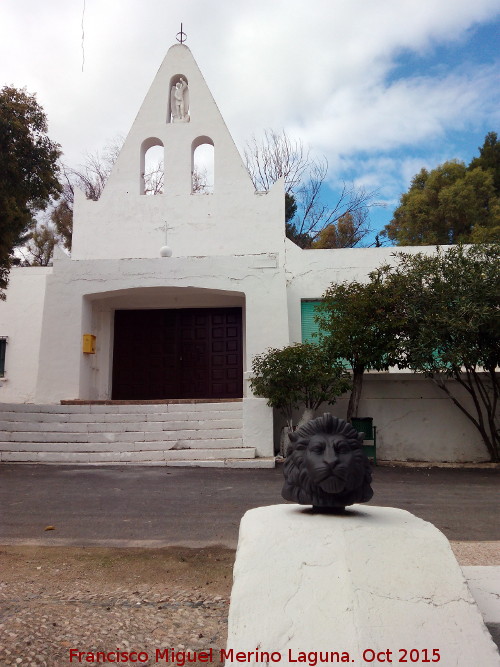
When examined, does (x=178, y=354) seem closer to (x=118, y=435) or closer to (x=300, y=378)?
(x=118, y=435)

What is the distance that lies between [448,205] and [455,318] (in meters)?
14.5

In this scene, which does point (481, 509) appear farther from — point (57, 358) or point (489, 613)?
point (57, 358)

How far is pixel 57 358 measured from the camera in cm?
1188

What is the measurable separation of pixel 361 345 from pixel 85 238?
8592 millimetres

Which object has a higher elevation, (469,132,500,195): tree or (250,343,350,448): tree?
(469,132,500,195): tree

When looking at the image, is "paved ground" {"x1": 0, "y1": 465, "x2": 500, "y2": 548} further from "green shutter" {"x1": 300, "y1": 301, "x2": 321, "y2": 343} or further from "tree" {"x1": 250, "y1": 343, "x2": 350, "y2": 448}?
"green shutter" {"x1": 300, "y1": 301, "x2": 321, "y2": 343}

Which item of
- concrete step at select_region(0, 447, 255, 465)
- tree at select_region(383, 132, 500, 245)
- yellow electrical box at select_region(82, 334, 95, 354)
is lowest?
concrete step at select_region(0, 447, 255, 465)

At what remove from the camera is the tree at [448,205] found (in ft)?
72.3

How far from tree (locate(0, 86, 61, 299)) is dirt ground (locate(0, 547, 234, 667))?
650 centimetres

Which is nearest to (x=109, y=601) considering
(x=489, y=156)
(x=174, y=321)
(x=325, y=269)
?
(x=174, y=321)

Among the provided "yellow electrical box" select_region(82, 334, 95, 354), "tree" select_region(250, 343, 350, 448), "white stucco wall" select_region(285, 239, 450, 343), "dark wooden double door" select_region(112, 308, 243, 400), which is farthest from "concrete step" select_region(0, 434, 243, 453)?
"white stucco wall" select_region(285, 239, 450, 343)

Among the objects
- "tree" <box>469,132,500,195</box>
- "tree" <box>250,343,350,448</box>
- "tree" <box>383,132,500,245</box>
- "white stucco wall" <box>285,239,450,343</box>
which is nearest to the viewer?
"tree" <box>250,343,350,448</box>

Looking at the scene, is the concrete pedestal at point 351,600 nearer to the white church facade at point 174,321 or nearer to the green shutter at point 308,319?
the white church facade at point 174,321

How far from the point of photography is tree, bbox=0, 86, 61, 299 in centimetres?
903
